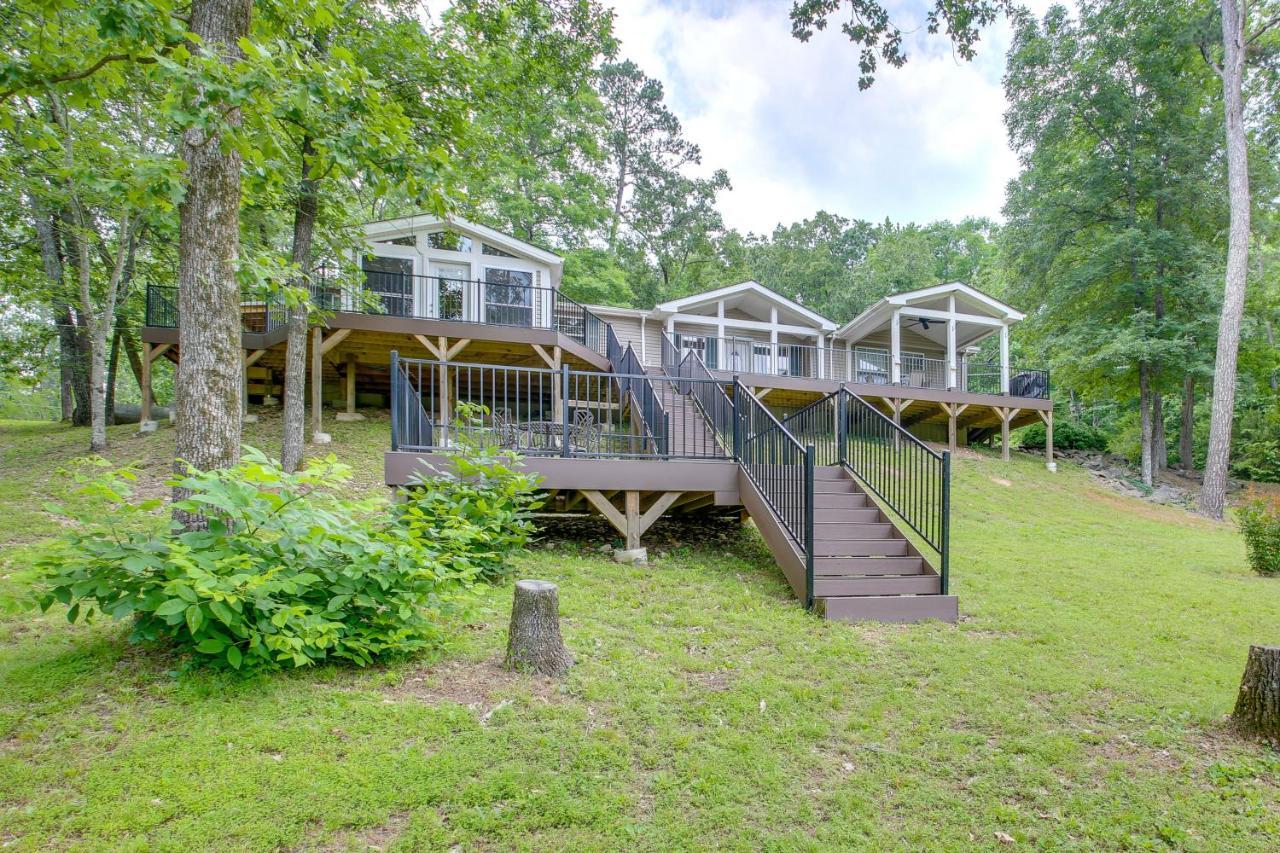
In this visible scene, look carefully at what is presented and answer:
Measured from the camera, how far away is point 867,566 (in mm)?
5465

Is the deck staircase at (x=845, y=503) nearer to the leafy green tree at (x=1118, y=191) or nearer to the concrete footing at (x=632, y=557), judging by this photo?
the concrete footing at (x=632, y=557)

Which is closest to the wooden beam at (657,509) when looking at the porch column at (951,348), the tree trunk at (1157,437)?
the porch column at (951,348)

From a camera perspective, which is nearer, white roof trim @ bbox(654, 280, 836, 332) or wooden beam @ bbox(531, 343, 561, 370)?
wooden beam @ bbox(531, 343, 561, 370)

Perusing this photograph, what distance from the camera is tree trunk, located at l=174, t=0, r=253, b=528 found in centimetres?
368

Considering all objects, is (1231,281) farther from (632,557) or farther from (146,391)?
(146,391)

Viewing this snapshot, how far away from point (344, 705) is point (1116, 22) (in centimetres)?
2445

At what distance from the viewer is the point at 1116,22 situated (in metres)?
16.8

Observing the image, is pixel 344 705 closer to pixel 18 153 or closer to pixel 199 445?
pixel 199 445

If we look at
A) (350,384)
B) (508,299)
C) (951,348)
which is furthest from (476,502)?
(951,348)

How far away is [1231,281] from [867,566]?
1492 cm

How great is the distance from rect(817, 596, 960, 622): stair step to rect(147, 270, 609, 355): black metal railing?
9.18 metres

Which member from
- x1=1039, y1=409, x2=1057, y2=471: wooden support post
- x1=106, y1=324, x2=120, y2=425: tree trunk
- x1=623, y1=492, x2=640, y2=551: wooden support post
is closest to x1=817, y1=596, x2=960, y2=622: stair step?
x1=623, y1=492, x2=640, y2=551: wooden support post

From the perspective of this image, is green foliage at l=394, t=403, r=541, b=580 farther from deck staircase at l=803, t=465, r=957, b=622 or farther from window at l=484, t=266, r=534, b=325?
window at l=484, t=266, r=534, b=325

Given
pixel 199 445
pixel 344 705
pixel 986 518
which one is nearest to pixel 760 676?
pixel 344 705
